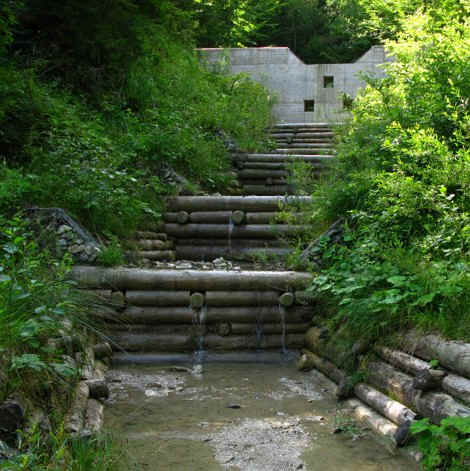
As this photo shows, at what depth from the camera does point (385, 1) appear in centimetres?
1700

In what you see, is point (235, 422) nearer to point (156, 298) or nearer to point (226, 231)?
point (156, 298)

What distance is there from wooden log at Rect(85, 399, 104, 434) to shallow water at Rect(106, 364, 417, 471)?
0.28 ft

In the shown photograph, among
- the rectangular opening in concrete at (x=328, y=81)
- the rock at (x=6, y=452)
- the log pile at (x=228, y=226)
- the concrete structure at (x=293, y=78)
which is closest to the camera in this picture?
the rock at (x=6, y=452)

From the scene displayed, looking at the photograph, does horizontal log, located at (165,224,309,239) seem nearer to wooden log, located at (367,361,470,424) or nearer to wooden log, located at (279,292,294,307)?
wooden log, located at (279,292,294,307)

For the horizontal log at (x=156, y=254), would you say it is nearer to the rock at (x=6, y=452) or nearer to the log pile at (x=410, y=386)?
the log pile at (x=410, y=386)

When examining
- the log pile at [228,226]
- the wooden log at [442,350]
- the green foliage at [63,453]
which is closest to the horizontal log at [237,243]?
the log pile at [228,226]

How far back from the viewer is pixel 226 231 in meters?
7.84

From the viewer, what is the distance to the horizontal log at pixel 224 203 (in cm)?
805

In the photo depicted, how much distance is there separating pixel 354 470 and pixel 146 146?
21.9 ft

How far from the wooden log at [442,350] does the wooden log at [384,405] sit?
39 cm

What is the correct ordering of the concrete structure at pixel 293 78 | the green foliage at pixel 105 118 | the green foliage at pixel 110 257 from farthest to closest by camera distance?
the concrete structure at pixel 293 78
the green foliage at pixel 105 118
the green foliage at pixel 110 257

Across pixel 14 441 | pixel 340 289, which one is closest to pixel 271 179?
pixel 340 289

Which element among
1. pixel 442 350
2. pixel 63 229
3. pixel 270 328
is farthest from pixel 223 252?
pixel 442 350

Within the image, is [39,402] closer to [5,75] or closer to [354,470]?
[354,470]
